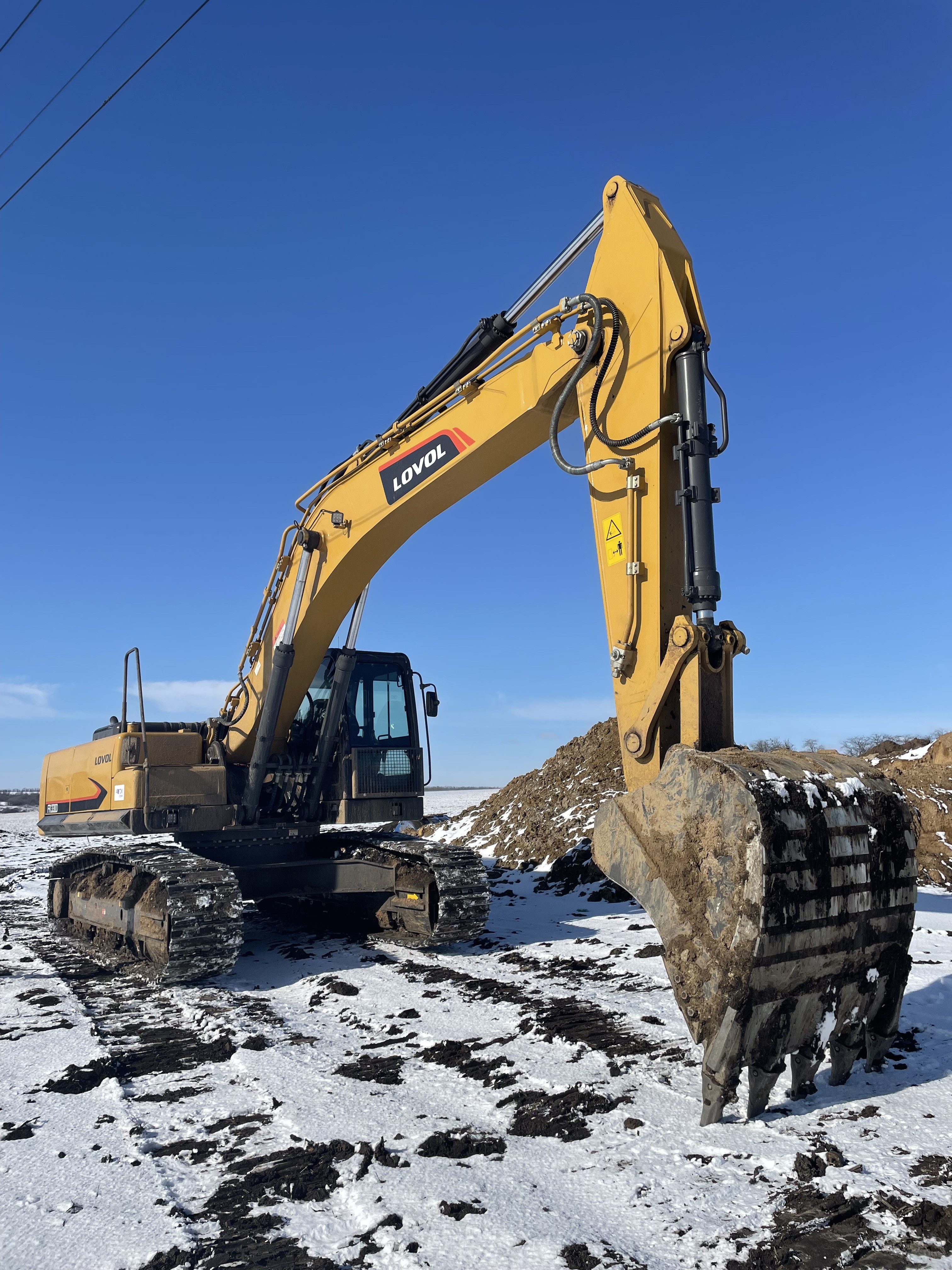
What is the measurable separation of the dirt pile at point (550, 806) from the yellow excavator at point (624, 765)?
529 cm

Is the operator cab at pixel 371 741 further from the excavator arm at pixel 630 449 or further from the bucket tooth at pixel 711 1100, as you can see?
the bucket tooth at pixel 711 1100

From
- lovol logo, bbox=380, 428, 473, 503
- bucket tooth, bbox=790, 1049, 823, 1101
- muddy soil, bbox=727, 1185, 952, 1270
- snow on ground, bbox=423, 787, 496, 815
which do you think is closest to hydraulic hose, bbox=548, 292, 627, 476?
lovol logo, bbox=380, 428, 473, 503

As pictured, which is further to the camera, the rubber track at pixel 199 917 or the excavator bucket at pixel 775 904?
the rubber track at pixel 199 917

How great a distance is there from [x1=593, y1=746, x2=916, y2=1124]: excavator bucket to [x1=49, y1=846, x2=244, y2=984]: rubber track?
13.6ft

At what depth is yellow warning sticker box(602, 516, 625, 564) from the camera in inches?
203

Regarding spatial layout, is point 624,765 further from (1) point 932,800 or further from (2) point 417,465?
(1) point 932,800

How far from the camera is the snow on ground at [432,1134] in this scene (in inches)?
127

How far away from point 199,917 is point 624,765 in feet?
13.1

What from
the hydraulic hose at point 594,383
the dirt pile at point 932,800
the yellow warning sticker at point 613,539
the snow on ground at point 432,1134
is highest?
the hydraulic hose at point 594,383

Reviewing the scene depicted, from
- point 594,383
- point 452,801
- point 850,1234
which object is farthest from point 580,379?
point 452,801

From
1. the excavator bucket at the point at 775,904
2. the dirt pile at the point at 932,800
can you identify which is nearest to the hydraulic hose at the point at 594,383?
the excavator bucket at the point at 775,904

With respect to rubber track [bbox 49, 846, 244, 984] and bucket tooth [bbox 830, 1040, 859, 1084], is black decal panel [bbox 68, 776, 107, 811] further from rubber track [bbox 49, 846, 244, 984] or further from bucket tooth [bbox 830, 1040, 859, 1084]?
bucket tooth [bbox 830, 1040, 859, 1084]

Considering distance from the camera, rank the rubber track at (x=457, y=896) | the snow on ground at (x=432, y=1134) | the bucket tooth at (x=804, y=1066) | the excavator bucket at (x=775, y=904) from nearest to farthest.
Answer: the snow on ground at (x=432, y=1134) < the excavator bucket at (x=775, y=904) < the bucket tooth at (x=804, y=1066) < the rubber track at (x=457, y=896)

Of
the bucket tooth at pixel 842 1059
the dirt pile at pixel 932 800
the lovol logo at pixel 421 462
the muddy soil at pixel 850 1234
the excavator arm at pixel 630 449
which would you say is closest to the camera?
the muddy soil at pixel 850 1234
